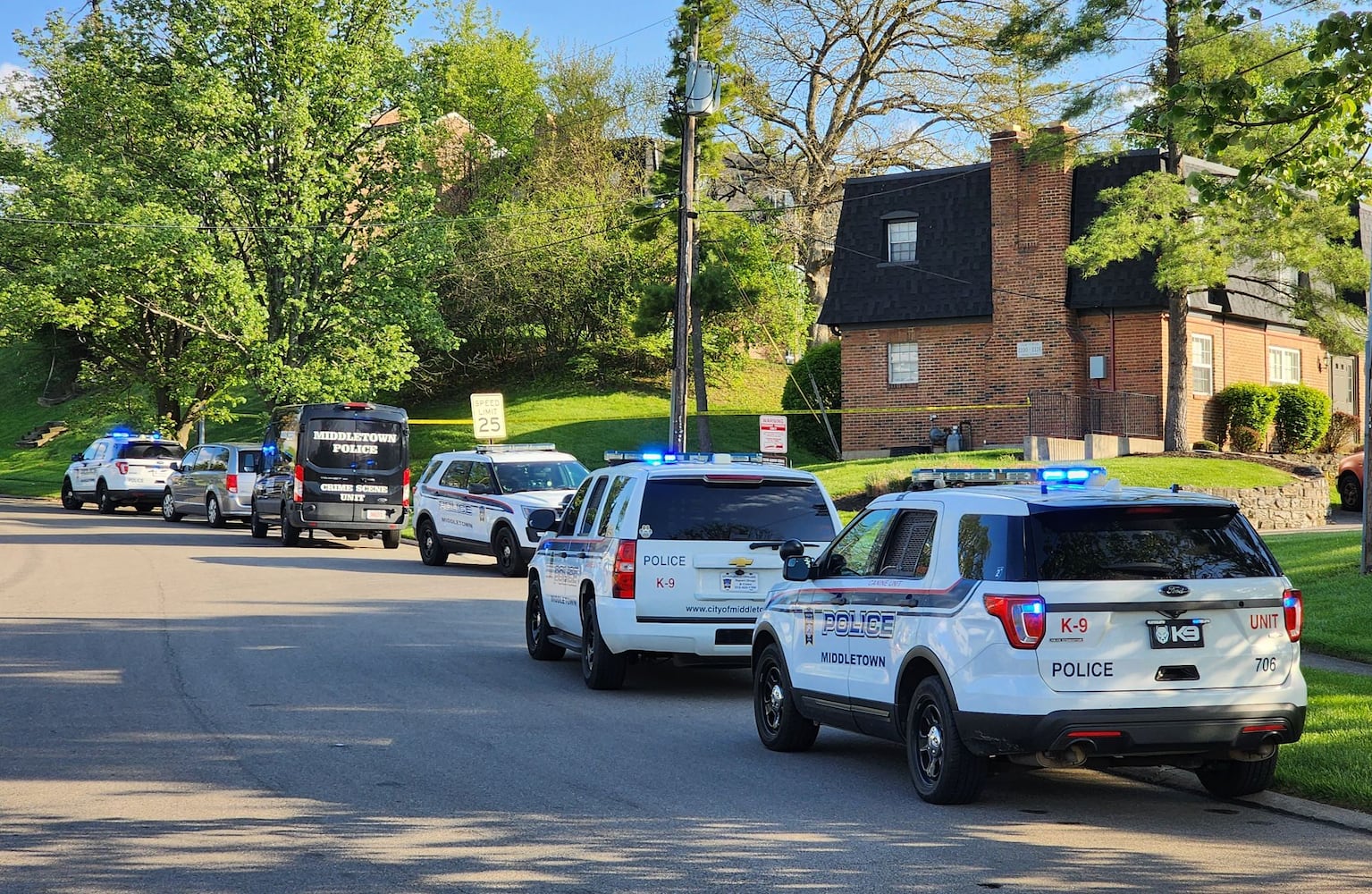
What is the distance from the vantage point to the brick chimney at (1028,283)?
37156 millimetres

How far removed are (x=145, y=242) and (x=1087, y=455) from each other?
24241mm

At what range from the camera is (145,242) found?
130ft

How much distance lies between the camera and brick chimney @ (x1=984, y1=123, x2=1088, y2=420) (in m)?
37.2

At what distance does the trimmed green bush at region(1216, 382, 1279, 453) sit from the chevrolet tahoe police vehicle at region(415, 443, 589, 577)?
64.7 ft

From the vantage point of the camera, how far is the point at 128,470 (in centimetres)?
4003

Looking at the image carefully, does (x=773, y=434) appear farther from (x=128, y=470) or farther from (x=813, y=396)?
(x=128, y=470)

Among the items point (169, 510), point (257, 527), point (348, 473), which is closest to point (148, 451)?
point (169, 510)

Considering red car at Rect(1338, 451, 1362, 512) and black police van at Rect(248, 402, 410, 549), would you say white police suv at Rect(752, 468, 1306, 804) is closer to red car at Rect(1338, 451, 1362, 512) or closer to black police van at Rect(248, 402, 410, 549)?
black police van at Rect(248, 402, 410, 549)

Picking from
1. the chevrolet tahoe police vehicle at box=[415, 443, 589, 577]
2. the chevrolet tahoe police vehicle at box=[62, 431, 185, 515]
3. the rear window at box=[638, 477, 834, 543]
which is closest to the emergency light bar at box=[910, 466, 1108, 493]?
the rear window at box=[638, 477, 834, 543]

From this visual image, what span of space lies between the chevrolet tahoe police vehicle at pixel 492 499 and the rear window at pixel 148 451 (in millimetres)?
18029

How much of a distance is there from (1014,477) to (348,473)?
2103 centimetres

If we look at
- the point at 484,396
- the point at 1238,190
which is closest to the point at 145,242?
the point at 484,396

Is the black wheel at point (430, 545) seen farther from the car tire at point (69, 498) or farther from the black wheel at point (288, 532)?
the car tire at point (69, 498)

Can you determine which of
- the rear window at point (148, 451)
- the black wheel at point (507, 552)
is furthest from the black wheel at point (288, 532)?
the rear window at point (148, 451)
